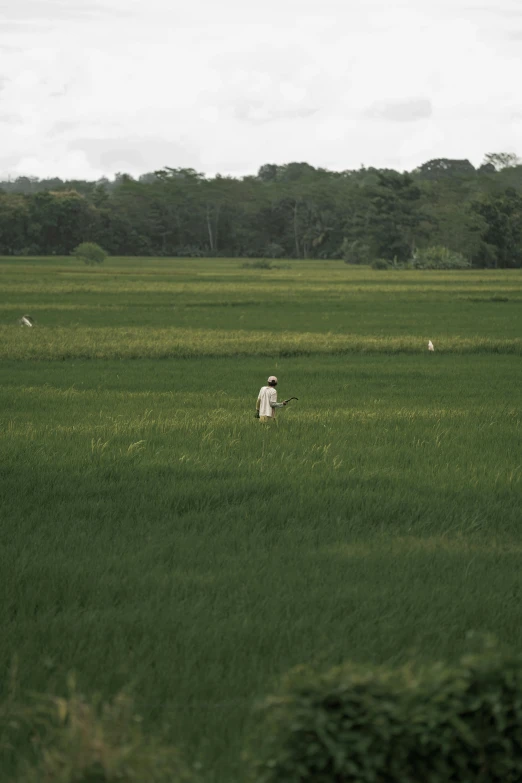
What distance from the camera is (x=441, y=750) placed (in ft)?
10.1

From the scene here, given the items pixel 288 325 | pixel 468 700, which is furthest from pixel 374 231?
pixel 468 700

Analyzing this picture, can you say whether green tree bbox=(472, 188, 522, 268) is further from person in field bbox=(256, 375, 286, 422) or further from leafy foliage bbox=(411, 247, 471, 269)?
person in field bbox=(256, 375, 286, 422)

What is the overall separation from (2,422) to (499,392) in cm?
721

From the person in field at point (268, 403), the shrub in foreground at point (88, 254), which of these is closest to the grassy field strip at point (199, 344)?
the person in field at point (268, 403)

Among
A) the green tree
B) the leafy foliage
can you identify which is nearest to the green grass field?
the leafy foliage

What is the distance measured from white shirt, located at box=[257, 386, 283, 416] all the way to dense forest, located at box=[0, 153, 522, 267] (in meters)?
71.2

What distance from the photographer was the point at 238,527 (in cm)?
741

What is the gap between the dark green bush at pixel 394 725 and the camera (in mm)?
3008

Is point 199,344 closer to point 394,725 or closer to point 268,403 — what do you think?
point 268,403

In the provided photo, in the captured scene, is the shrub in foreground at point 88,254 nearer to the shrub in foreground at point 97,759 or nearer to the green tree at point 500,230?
the green tree at point 500,230

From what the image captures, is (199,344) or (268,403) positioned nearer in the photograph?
(268,403)

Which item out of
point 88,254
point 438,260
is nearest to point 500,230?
point 438,260

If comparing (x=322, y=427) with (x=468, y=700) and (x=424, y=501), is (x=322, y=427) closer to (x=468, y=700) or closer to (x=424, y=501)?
(x=424, y=501)

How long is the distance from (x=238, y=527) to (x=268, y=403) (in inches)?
148
